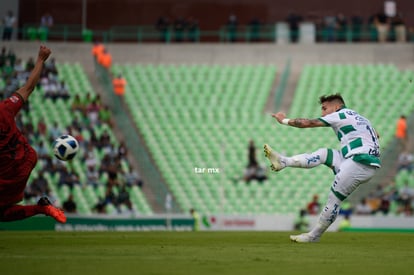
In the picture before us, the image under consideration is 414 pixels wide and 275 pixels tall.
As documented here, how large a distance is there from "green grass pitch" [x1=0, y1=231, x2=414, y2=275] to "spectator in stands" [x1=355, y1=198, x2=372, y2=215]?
16.8m

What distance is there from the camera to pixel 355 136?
607 inches

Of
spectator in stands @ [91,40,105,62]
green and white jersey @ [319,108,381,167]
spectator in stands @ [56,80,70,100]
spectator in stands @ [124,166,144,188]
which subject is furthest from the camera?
spectator in stands @ [91,40,105,62]

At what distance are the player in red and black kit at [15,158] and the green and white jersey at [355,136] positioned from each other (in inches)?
190

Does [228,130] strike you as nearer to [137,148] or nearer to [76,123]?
[137,148]

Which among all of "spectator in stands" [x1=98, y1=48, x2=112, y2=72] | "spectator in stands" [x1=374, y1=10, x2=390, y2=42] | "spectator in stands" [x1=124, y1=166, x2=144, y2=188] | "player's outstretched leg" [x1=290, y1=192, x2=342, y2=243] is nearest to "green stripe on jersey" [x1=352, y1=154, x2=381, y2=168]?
"player's outstretched leg" [x1=290, y1=192, x2=342, y2=243]

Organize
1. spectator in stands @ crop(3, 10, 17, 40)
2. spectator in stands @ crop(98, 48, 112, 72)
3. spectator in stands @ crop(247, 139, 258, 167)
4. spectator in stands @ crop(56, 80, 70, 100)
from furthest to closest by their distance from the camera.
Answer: spectator in stands @ crop(3, 10, 17, 40) → spectator in stands @ crop(98, 48, 112, 72) → spectator in stands @ crop(56, 80, 70, 100) → spectator in stands @ crop(247, 139, 258, 167)

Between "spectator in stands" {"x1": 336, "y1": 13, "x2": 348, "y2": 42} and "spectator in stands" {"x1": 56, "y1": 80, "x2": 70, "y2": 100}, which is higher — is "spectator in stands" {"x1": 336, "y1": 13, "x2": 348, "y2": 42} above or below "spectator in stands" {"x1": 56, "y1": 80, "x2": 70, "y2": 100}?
above

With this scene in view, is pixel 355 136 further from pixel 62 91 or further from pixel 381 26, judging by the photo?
pixel 381 26

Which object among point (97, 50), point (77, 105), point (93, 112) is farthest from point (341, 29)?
point (77, 105)

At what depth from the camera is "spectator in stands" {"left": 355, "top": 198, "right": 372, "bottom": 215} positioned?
3288cm

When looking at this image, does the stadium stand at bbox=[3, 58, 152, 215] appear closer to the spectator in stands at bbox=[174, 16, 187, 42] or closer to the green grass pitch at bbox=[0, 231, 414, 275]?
the spectator in stands at bbox=[174, 16, 187, 42]

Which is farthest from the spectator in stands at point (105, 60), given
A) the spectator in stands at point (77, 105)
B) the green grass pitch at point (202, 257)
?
the green grass pitch at point (202, 257)

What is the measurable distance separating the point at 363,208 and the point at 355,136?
59.2 feet

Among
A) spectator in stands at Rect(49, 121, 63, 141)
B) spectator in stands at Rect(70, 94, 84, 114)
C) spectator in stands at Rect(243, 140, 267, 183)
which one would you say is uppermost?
spectator in stands at Rect(70, 94, 84, 114)
